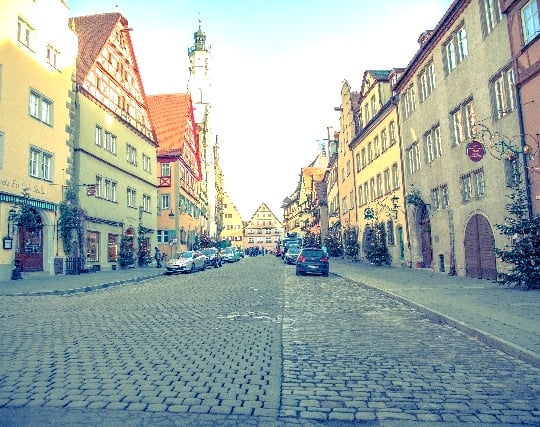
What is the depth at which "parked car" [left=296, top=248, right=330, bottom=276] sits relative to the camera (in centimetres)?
2442

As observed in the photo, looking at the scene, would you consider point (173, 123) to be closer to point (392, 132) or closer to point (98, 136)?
point (98, 136)

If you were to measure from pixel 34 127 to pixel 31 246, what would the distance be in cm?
581

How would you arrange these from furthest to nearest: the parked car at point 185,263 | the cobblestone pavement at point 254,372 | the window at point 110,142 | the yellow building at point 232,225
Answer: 1. the yellow building at point 232,225
2. the window at point 110,142
3. the parked car at point 185,263
4. the cobblestone pavement at point 254,372

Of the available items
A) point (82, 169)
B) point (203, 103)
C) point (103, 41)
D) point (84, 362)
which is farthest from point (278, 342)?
point (203, 103)

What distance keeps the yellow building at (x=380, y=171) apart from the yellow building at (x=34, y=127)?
60.3 ft

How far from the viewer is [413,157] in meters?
25.1

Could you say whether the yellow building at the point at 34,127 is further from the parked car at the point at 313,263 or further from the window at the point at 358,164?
the window at the point at 358,164

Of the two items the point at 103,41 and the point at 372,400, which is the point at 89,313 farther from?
the point at 103,41

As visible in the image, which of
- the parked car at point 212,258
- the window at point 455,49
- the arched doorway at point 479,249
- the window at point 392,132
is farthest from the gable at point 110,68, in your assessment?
the arched doorway at point 479,249

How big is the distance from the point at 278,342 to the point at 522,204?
33.0 ft

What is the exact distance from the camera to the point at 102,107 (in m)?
30.6

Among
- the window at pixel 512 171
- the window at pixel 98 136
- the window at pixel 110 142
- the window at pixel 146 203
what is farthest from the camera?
the window at pixel 146 203

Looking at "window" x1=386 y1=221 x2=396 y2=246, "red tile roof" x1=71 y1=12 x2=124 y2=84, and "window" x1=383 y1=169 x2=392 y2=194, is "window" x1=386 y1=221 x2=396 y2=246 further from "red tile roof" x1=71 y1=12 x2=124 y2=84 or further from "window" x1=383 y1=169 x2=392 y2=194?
"red tile roof" x1=71 y1=12 x2=124 y2=84

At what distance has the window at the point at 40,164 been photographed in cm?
2253
